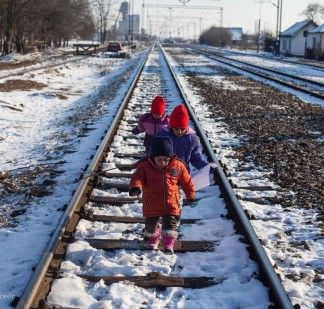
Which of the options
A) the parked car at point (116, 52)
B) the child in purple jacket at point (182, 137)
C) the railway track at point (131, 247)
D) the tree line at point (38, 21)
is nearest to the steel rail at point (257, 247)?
the railway track at point (131, 247)

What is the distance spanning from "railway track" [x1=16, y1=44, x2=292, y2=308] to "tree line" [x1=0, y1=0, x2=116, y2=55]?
3198cm

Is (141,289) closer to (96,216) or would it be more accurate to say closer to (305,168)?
(96,216)

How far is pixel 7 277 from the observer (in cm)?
374

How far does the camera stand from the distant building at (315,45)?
46.4m

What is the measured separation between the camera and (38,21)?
4300 cm

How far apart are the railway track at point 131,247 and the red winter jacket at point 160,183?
0.38 metres

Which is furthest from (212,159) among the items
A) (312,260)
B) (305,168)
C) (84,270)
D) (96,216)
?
(84,270)

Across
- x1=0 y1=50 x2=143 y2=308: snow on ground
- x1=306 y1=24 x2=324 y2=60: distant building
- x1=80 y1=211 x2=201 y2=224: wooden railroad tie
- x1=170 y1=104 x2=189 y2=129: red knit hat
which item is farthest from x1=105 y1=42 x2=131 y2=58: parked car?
x1=170 y1=104 x2=189 y2=129: red knit hat

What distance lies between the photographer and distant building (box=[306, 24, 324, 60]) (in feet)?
152

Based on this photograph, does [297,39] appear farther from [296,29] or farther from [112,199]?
[112,199]

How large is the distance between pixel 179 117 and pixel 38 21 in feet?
137

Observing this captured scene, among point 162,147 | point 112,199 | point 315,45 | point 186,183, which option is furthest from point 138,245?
point 315,45

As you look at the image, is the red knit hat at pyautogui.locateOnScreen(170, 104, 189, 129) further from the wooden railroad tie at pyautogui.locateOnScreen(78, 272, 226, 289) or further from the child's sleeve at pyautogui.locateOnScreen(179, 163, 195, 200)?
the wooden railroad tie at pyautogui.locateOnScreen(78, 272, 226, 289)

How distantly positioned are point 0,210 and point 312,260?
330 cm
